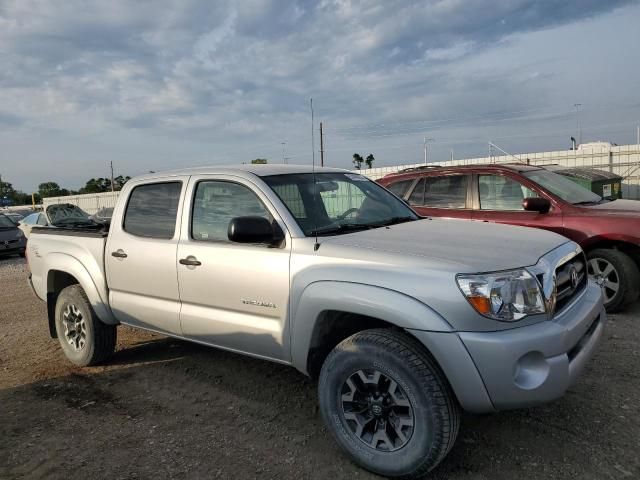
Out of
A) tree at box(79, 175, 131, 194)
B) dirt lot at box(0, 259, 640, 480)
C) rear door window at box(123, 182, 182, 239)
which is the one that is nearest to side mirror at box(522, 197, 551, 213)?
dirt lot at box(0, 259, 640, 480)

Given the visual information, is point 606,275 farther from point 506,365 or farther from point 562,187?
point 506,365

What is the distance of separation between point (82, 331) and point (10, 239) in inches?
491

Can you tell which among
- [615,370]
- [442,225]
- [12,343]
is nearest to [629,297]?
[615,370]

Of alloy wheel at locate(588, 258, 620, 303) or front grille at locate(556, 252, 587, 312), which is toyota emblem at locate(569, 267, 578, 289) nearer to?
front grille at locate(556, 252, 587, 312)

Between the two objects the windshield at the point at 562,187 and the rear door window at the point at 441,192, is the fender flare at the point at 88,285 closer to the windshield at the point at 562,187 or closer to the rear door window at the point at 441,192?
the rear door window at the point at 441,192

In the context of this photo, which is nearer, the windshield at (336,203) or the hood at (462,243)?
the hood at (462,243)

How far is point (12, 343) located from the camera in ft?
19.2

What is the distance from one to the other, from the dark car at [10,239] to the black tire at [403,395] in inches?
596

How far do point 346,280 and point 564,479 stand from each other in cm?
157

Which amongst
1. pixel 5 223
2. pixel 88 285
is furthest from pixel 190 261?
pixel 5 223

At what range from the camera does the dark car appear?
15129mm

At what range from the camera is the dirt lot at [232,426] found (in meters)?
3.01

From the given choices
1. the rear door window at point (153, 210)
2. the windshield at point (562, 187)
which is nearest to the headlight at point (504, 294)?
the rear door window at point (153, 210)

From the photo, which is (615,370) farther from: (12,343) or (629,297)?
(12,343)
